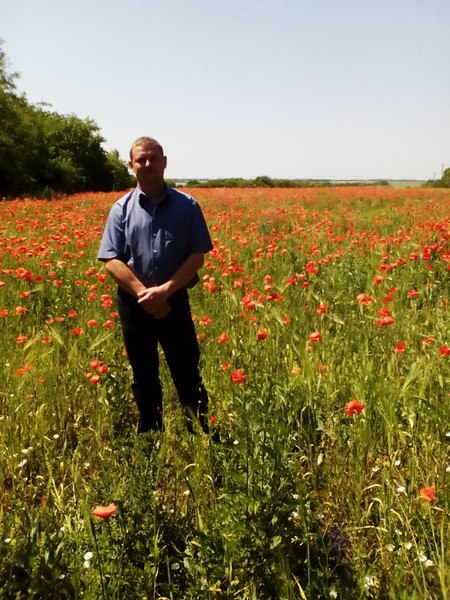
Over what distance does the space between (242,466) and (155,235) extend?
52.2 inches

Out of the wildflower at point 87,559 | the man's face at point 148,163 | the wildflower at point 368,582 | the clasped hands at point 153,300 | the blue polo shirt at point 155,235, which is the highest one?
the man's face at point 148,163

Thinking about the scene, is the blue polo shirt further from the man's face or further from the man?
the man's face

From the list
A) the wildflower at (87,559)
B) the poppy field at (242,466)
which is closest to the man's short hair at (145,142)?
the poppy field at (242,466)

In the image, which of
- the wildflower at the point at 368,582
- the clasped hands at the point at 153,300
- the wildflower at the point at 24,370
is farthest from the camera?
the wildflower at the point at 24,370

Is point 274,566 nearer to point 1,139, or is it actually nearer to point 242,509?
Answer: point 242,509

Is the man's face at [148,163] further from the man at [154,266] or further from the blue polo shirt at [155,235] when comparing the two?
the blue polo shirt at [155,235]

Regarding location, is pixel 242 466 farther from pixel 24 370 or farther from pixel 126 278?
pixel 24 370

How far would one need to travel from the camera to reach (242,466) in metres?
1.84

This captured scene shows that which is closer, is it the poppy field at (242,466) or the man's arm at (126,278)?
the poppy field at (242,466)

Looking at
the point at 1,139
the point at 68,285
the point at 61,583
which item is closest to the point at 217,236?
the point at 68,285

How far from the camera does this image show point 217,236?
27.1ft

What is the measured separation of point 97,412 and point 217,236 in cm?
569

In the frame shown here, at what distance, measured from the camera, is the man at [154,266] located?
8.33ft

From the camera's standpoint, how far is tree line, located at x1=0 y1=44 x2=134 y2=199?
2373 cm
